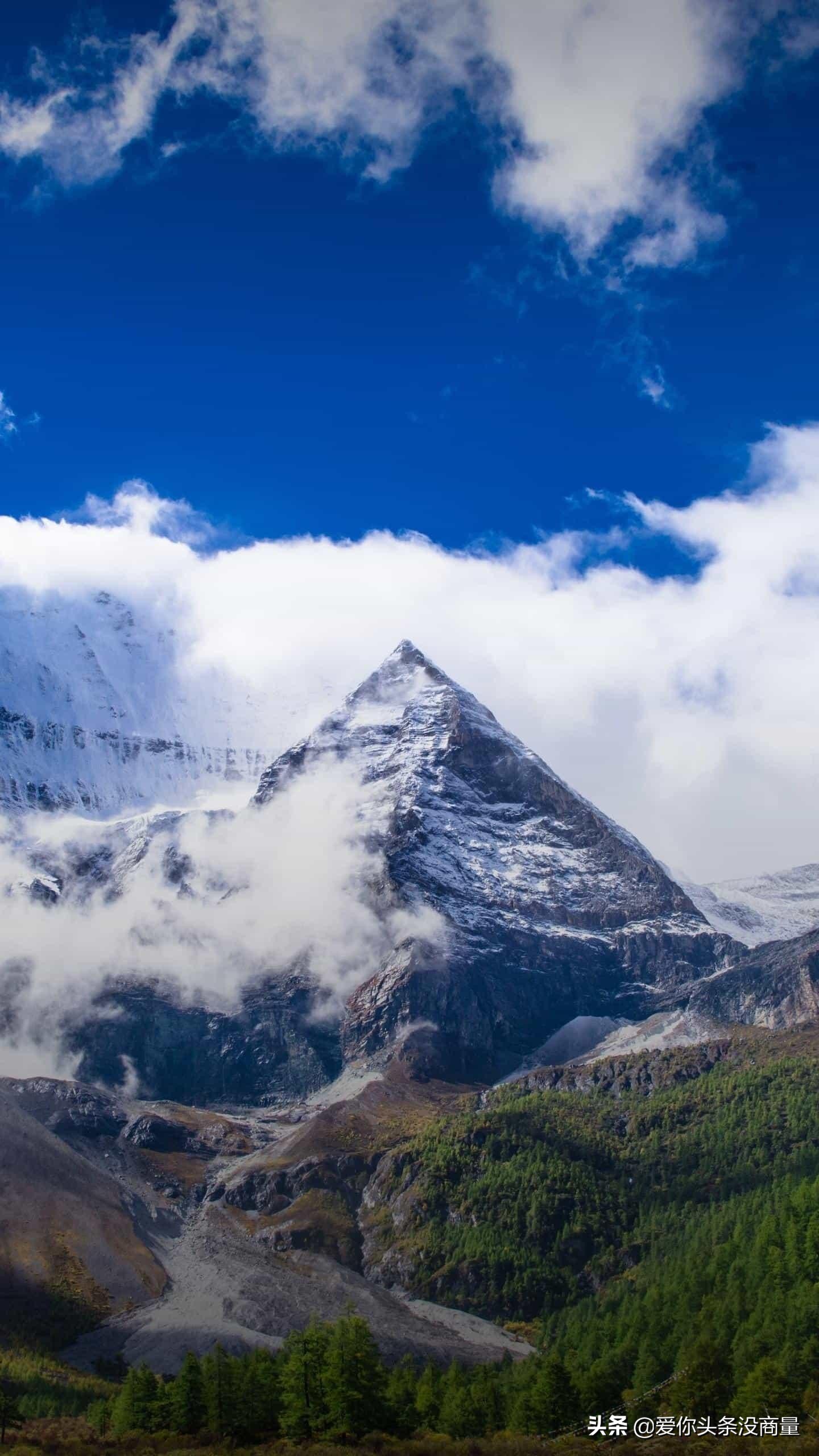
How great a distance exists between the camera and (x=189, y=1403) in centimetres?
16512

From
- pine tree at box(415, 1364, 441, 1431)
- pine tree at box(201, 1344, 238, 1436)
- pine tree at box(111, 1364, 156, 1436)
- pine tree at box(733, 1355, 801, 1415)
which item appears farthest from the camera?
pine tree at box(111, 1364, 156, 1436)

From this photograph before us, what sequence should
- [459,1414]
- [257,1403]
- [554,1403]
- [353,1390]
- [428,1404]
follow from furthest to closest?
[428,1404] < [257,1403] < [459,1414] < [554,1403] < [353,1390]

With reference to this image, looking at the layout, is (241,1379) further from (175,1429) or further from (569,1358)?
(569,1358)

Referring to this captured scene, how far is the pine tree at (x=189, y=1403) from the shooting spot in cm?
16288

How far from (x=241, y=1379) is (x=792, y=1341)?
2624 inches

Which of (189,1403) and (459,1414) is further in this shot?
(189,1403)

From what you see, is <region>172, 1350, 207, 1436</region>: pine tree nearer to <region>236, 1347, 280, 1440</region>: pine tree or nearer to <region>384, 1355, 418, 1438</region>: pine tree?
<region>236, 1347, 280, 1440</region>: pine tree

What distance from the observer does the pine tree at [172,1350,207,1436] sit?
534ft

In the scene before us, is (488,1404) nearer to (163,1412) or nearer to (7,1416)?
(163,1412)

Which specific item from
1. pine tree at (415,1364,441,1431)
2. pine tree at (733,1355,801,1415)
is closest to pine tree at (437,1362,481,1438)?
pine tree at (415,1364,441,1431)

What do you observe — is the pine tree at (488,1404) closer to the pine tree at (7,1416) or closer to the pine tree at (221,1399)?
the pine tree at (221,1399)

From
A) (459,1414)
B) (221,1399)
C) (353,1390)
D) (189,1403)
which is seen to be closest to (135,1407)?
(189,1403)

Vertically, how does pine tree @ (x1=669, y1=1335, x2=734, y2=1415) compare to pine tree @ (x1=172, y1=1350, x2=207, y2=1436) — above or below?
above

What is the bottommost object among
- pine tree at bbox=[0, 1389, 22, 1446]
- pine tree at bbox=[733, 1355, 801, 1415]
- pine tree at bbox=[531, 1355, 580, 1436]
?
pine tree at bbox=[0, 1389, 22, 1446]
